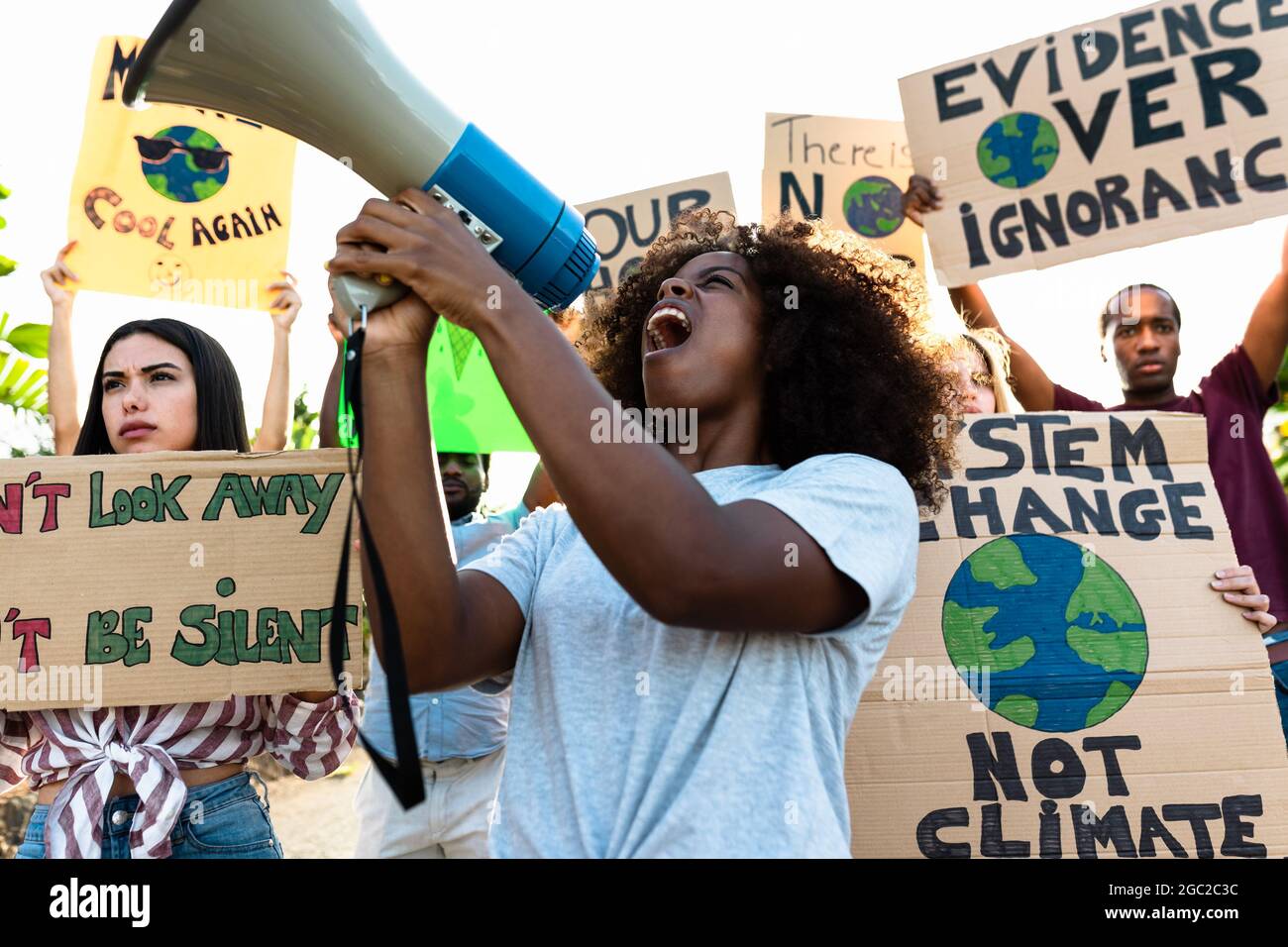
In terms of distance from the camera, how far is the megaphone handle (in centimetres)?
132

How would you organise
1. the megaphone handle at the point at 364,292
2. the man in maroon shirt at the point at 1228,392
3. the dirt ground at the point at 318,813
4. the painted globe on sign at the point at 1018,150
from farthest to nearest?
the dirt ground at the point at 318,813 < the painted globe on sign at the point at 1018,150 < the man in maroon shirt at the point at 1228,392 < the megaphone handle at the point at 364,292

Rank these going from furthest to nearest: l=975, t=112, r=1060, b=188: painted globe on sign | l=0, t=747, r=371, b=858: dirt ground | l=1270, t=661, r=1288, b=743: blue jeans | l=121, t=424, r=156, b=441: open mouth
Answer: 1. l=0, t=747, r=371, b=858: dirt ground
2. l=975, t=112, r=1060, b=188: painted globe on sign
3. l=1270, t=661, r=1288, b=743: blue jeans
4. l=121, t=424, r=156, b=441: open mouth

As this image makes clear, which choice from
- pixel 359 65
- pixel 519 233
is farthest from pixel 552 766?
pixel 359 65

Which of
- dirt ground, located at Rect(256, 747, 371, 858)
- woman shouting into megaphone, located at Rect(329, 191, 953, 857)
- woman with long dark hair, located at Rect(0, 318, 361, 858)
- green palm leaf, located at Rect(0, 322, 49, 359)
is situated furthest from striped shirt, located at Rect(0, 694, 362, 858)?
dirt ground, located at Rect(256, 747, 371, 858)

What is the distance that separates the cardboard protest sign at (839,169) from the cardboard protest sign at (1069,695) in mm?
1764

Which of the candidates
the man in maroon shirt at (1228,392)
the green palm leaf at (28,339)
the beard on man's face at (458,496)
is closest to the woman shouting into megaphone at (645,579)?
the man in maroon shirt at (1228,392)

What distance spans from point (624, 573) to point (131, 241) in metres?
2.45

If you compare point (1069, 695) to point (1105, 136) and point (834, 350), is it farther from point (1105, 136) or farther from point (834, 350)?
point (1105, 136)

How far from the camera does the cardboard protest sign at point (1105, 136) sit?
3316 mm

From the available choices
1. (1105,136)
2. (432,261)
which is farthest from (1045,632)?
(1105,136)

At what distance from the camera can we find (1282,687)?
8.23ft

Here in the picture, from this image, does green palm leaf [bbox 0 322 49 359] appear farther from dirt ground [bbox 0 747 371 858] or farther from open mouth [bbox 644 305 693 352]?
dirt ground [bbox 0 747 371 858]

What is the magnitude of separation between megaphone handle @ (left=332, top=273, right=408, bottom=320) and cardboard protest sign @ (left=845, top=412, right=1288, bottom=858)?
122 centimetres

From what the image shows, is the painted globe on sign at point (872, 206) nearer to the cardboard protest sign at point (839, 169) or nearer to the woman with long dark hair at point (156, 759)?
the cardboard protest sign at point (839, 169)
